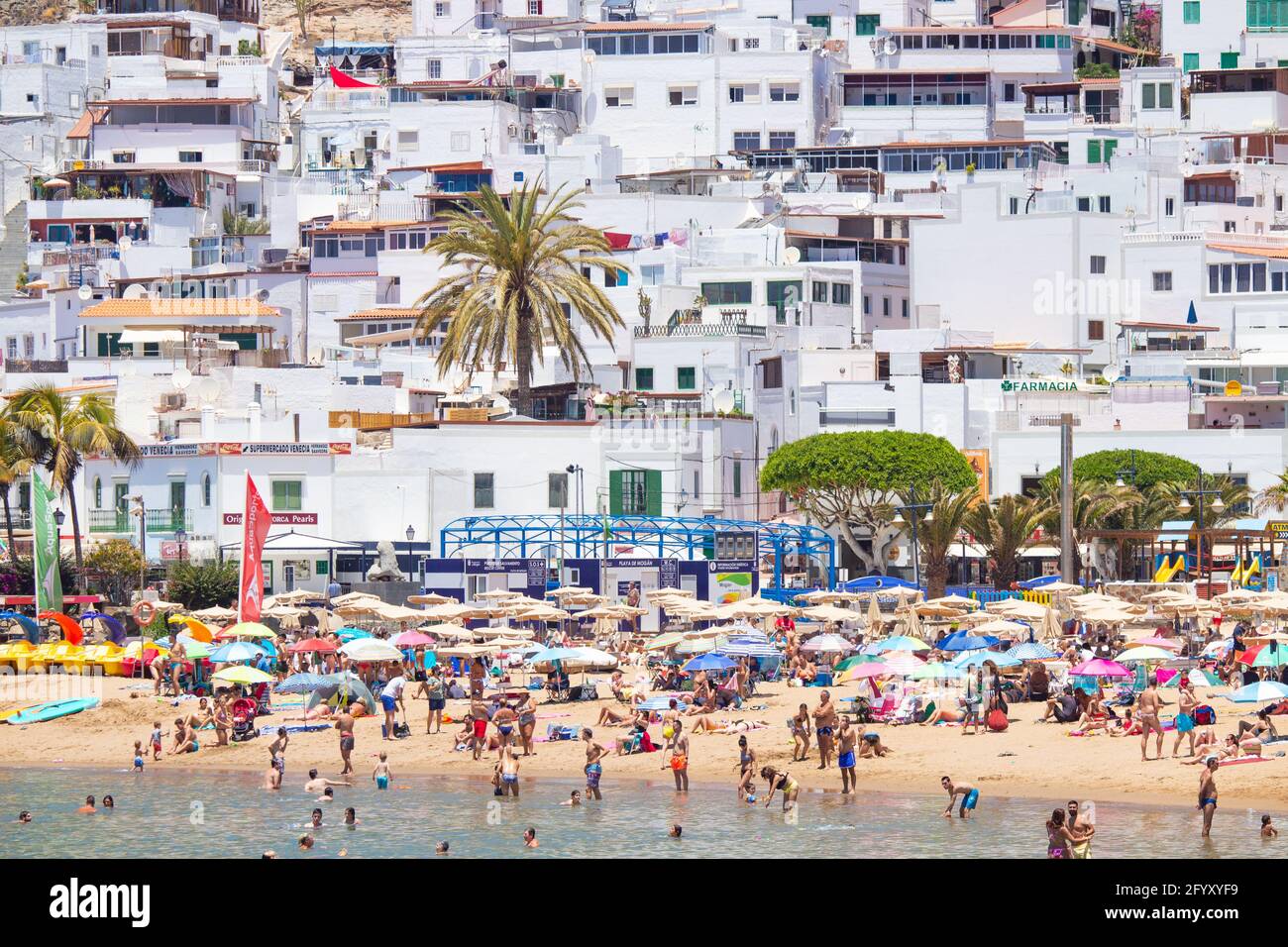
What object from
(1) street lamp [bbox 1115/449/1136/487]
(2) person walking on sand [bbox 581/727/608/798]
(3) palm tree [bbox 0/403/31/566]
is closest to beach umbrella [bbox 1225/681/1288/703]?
(2) person walking on sand [bbox 581/727/608/798]

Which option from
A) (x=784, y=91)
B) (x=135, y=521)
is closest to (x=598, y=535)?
(x=135, y=521)

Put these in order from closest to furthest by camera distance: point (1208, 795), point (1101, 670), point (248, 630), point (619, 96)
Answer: point (1208, 795) → point (1101, 670) → point (248, 630) → point (619, 96)

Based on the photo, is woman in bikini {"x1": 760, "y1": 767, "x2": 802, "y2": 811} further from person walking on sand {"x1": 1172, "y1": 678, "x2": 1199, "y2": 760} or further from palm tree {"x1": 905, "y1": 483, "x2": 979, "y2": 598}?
palm tree {"x1": 905, "y1": 483, "x2": 979, "y2": 598}

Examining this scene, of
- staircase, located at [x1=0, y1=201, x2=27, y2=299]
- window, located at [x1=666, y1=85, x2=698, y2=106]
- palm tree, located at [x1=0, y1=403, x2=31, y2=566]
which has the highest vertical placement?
window, located at [x1=666, y1=85, x2=698, y2=106]

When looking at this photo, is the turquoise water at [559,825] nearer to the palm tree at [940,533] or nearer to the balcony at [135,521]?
the balcony at [135,521]

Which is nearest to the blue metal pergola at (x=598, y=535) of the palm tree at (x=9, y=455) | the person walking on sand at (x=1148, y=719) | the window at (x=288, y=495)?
the window at (x=288, y=495)

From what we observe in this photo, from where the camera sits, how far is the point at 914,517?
6119cm

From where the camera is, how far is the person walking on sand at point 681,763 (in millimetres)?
35500

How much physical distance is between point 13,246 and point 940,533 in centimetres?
5900

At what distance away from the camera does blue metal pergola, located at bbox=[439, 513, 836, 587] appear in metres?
57.8

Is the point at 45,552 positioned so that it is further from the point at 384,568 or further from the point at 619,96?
the point at 619,96

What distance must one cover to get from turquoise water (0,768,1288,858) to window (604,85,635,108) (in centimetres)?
7160
